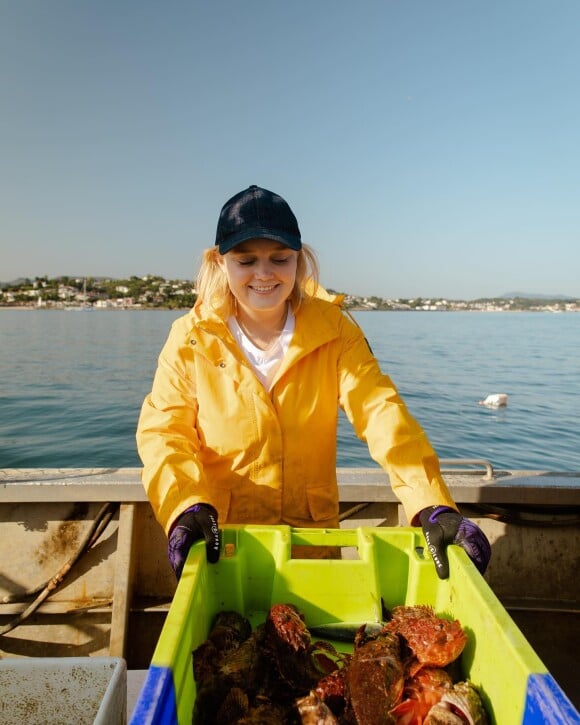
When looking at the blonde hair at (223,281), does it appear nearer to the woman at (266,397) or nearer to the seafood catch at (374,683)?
the woman at (266,397)

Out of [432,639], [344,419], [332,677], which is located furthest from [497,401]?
[332,677]

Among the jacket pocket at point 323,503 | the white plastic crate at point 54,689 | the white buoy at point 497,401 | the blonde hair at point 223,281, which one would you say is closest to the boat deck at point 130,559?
the jacket pocket at point 323,503

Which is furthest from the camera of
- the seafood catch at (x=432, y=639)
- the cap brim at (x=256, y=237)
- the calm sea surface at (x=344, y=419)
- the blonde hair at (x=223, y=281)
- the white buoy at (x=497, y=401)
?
the white buoy at (x=497, y=401)

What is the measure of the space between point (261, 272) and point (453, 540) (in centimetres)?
131

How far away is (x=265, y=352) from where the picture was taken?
2.49 meters

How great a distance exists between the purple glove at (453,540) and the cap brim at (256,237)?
1.24m

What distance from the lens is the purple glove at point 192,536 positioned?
1733mm

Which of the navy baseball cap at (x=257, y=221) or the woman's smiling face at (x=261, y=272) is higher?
the navy baseball cap at (x=257, y=221)

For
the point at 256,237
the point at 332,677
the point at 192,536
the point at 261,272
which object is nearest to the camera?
the point at 332,677

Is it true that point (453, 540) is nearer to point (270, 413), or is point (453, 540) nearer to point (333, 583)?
point (333, 583)

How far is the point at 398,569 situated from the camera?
6.11 ft

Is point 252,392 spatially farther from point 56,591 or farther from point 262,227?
point 56,591

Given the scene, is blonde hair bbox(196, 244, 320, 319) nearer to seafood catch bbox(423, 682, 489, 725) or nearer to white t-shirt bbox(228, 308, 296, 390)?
white t-shirt bbox(228, 308, 296, 390)

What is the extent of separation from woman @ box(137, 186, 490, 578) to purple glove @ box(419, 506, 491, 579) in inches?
8.8
